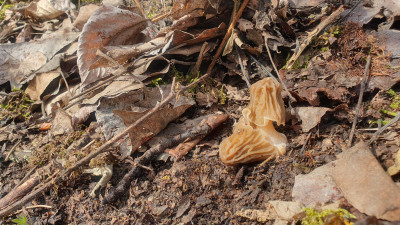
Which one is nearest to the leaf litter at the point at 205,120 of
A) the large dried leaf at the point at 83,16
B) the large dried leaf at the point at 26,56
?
the large dried leaf at the point at 26,56

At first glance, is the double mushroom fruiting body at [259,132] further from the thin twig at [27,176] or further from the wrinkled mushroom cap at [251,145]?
the thin twig at [27,176]

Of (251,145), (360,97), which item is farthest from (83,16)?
(360,97)

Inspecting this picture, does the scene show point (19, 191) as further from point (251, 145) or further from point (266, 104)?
point (266, 104)

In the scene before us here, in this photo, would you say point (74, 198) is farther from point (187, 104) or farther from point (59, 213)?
point (187, 104)

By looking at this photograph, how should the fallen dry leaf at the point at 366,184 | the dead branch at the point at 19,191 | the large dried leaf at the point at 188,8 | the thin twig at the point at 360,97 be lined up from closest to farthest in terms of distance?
the fallen dry leaf at the point at 366,184, the thin twig at the point at 360,97, the dead branch at the point at 19,191, the large dried leaf at the point at 188,8

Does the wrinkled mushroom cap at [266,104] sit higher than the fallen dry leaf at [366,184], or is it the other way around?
Answer: the wrinkled mushroom cap at [266,104]
